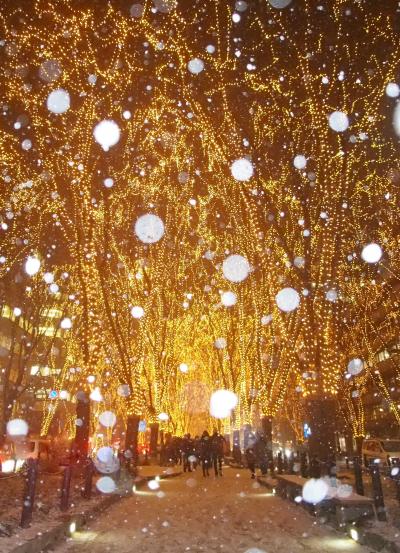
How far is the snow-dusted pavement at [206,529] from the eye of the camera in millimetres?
6848

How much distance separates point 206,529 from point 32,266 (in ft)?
58.1

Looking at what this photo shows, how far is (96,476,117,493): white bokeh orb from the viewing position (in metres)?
12.3

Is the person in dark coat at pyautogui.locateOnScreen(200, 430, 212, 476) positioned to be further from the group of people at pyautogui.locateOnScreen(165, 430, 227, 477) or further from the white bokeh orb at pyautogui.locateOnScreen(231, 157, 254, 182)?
the white bokeh orb at pyautogui.locateOnScreen(231, 157, 254, 182)

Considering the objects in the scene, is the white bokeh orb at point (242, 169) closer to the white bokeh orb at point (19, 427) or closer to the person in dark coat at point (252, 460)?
the person in dark coat at point (252, 460)

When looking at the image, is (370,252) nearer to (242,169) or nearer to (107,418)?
(242,169)

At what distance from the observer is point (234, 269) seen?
20.0 m

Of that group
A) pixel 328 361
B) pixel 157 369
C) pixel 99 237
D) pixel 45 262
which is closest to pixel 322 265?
pixel 328 361

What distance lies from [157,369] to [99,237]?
29.6 ft

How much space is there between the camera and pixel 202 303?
24.8m

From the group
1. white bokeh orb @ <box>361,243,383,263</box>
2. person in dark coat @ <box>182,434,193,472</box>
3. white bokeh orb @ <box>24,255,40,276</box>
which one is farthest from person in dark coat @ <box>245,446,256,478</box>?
white bokeh orb @ <box>24,255,40,276</box>

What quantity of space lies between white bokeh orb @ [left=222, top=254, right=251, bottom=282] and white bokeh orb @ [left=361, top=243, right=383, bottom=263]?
18.3 ft

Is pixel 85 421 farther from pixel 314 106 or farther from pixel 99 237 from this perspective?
pixel 314 106

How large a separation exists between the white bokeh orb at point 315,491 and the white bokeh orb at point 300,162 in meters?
7.36

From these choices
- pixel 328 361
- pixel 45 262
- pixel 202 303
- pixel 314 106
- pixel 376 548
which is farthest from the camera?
pixel 202 303
